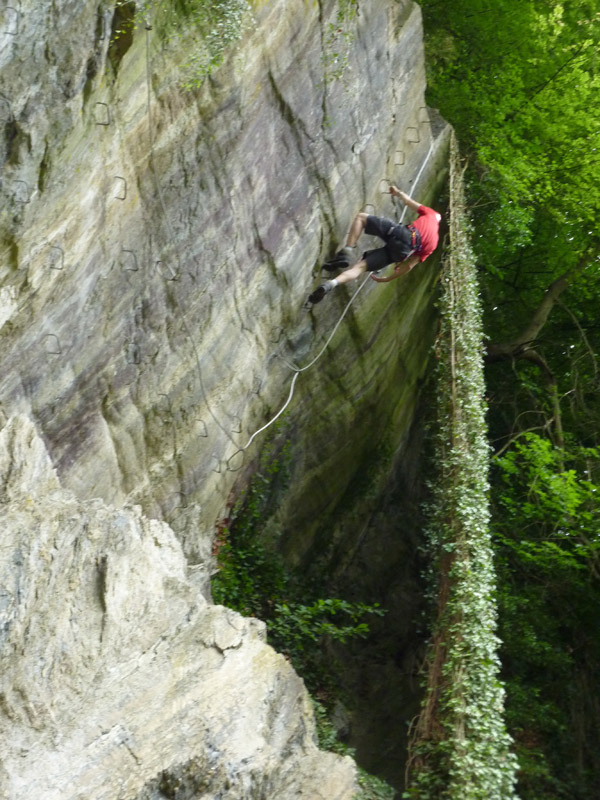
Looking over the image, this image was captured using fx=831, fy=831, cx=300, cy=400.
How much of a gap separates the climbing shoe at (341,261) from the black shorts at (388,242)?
0.69 ft

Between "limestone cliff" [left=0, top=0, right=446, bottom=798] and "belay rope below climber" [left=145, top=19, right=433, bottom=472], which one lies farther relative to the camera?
"belay rope below climber" [left=145, top=19, right=433, bottom=472]

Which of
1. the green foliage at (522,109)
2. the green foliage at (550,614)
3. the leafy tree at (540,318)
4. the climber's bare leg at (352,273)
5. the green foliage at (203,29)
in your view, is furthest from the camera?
the green foliage at (522,109)

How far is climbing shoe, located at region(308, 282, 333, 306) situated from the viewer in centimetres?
855

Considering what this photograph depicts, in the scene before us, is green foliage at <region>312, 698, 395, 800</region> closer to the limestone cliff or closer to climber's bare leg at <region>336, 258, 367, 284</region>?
the limestone cliff

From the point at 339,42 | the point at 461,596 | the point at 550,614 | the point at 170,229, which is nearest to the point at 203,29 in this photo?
the point at 170,229

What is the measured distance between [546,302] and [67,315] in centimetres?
1069

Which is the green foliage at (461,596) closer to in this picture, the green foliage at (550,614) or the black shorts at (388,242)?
the black shorts at (388,242)

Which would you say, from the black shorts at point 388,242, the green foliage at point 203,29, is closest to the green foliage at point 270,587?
the black shorts at point 388,242

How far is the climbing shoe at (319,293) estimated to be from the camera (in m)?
8.55

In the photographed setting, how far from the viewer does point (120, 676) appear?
511 centimetres

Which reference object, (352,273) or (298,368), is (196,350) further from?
(352,273)

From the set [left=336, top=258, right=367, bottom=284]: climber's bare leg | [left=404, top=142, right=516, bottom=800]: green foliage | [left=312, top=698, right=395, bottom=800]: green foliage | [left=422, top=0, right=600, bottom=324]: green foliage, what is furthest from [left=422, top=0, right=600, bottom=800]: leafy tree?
[left=312, top=698, right=395, bottom=800]: green foliage

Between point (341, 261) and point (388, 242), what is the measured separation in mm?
603

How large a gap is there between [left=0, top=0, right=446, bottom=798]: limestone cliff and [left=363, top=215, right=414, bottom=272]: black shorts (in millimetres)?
424
